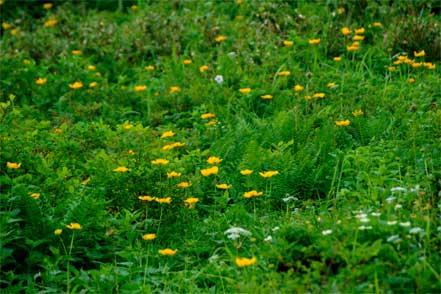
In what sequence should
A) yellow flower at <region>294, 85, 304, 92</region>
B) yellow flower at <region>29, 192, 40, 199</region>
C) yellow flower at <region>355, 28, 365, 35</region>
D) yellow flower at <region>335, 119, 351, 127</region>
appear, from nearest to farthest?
yellow flower at <region>29, 192, 40, 199</region>
yellow flower at <region>335, 119, 351, 127</region>
yellow flower at <region>294, 85, 304, 92</region>
yellow flower at <region>355, 28, 365, 35</region>

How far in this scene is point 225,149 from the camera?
209 inches

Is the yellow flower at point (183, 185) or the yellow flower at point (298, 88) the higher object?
the yellow flower at point (298, 88)

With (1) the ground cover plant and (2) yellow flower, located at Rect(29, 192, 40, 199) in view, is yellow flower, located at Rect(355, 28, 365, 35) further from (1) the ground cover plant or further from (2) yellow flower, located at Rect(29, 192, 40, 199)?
(2) yellow flower, located at Rect(29, 192, 40, 199)

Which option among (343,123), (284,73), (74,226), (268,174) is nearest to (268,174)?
(268,174)

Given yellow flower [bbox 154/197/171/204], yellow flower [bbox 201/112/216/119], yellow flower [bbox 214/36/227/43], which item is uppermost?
yellow flower [bbox 214/36/227/43]

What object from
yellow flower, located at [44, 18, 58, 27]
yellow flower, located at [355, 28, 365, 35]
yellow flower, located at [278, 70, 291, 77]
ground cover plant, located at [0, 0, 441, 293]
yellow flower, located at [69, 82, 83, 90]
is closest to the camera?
ground cover plant, located at [0, 0, 441, 293]

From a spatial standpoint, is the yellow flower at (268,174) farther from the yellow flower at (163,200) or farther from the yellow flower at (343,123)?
the yellow flower at (343,123)

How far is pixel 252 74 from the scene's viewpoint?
255 inches

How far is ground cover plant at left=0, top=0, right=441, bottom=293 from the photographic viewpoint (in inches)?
146

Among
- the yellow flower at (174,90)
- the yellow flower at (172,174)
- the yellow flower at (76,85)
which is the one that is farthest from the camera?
the yellow flower at (76,85)

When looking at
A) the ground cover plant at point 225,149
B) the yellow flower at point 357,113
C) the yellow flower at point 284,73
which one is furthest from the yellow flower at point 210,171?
the yellow flower at point 284,73

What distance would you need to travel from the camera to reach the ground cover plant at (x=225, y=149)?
12.2 feet

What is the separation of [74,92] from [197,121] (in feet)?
3.91

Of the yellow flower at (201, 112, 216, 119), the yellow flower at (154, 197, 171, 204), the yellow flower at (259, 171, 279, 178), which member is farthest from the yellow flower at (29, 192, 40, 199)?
the yellow flower at (201, 112, 216, 119)
